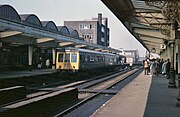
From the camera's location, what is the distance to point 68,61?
32156 millimetres

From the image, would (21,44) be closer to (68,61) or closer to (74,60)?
(68,61)

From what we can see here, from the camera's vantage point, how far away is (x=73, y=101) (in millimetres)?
16109

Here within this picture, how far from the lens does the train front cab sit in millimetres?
31422

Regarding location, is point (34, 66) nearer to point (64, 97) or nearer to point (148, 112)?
point (64, 97)

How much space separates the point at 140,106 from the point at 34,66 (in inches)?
1389

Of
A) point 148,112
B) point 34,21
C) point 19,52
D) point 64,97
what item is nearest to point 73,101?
point 64,97

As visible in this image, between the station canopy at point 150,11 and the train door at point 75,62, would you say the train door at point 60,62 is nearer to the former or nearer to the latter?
the train door at point 75,62

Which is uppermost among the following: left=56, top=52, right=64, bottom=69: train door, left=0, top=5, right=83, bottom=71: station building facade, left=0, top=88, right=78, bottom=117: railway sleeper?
left=0, top=5, right=83, bottom=71: station building facade

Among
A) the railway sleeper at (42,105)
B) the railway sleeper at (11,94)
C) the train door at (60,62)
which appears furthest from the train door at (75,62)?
the railway sleeper at (11,94)

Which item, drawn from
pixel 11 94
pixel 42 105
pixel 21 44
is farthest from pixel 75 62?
pixel 42 105

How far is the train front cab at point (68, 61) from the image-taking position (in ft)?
103

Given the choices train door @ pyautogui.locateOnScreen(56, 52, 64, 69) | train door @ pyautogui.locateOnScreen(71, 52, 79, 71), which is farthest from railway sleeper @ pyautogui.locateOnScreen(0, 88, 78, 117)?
train door @ pyautogui.locateOnScreen(56, 52, 64, 69)

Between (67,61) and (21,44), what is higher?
(21,44)

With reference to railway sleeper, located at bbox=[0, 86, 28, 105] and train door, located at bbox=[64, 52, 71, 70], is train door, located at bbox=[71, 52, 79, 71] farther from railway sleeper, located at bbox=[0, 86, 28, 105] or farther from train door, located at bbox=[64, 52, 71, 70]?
railway sleeper, located at bbox=[0, 86, 28, 105]
